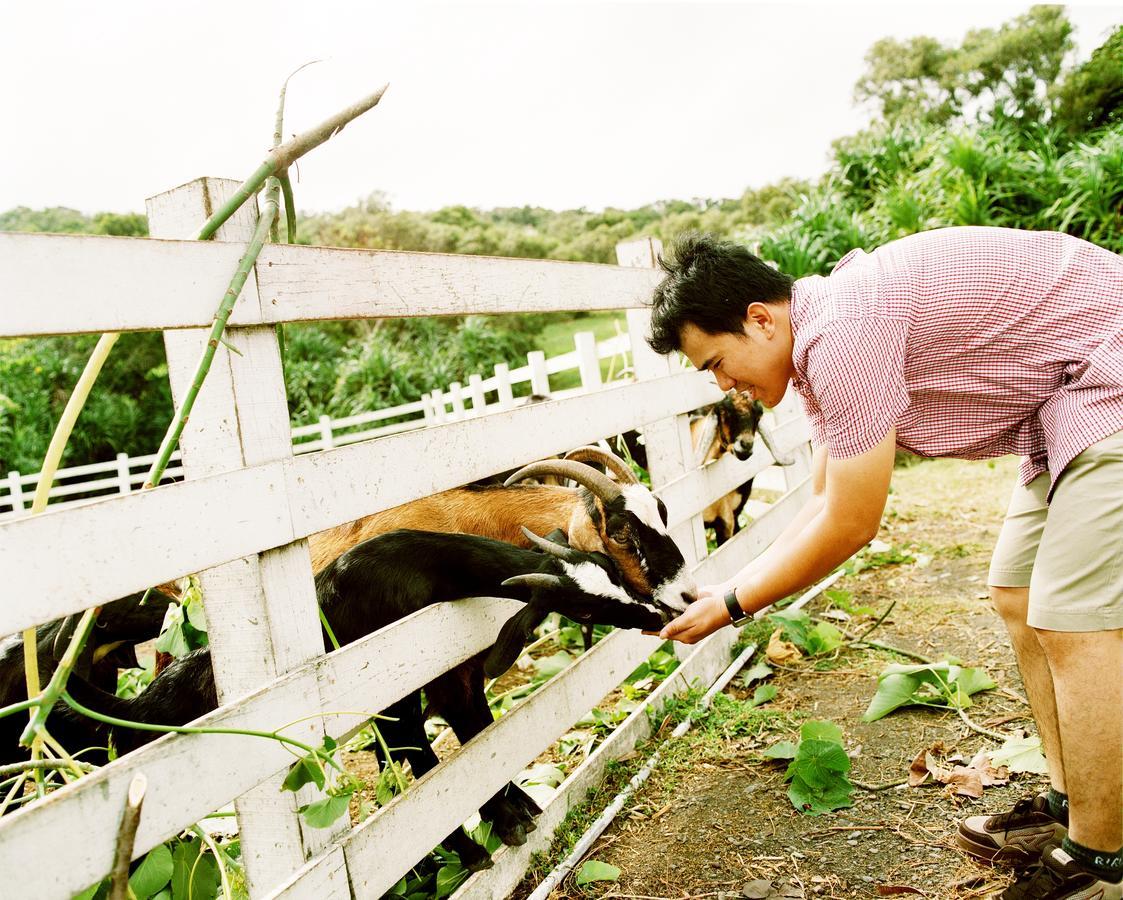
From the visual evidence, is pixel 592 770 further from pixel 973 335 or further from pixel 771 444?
pixel 771 444

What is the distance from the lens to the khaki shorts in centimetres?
222

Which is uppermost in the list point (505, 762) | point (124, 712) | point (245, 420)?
point (245, 420)

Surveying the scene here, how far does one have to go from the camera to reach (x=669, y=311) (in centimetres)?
257

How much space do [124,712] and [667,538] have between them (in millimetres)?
1942

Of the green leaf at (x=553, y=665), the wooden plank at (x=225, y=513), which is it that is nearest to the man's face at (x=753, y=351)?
the wooden plank at (x=225, y=513)

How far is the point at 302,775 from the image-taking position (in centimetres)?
192

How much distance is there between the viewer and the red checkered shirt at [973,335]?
2.24 metres

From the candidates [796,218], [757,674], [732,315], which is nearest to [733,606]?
[732,315]

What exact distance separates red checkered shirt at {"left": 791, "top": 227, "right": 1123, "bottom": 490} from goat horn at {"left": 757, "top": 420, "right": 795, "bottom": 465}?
3141mm

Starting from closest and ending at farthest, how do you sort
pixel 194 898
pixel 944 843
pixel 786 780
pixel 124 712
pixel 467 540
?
1. pixel 194 898
2. pixel 124 712
3. pixel 944 843
4. pixel 467 540
5. pixel 786 780

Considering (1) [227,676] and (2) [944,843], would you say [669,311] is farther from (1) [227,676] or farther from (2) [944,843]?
(2) [944,843]

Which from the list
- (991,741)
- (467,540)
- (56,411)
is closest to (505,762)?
(467,540)

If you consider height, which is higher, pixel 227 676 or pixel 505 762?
pixel 227 676

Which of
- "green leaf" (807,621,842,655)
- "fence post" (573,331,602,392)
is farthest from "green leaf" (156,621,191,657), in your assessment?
"fence post" (573,331,602,392)
